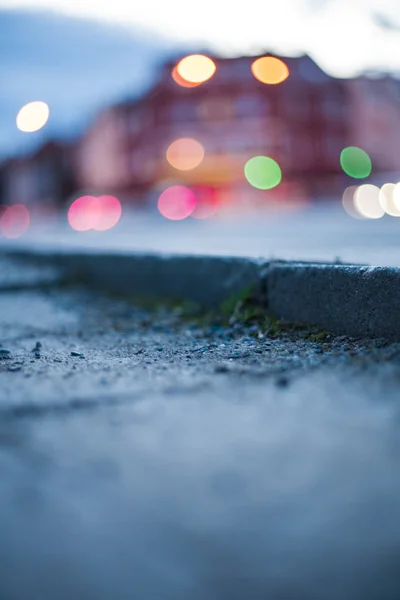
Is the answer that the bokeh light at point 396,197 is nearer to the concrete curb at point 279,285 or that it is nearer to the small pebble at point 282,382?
the concrete curb at point 279,285

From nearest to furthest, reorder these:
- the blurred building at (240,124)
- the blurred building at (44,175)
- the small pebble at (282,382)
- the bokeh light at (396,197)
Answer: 1. the small pebble at (282,382)
2. the bokeh light at (396,197)
3. the blurred building at (240,124)
4. the blurred building at (44,175)

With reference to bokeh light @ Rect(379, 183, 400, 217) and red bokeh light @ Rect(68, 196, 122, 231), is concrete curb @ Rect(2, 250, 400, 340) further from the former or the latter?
red bokeh light @ Rect(68, 196, 122, 231)

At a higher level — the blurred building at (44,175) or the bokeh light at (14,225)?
the blurred building at (44,175)

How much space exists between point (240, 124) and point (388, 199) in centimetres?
2444

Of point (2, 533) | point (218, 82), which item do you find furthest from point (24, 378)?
point (218, 82)

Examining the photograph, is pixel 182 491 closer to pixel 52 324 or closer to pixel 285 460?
pixel 285 460

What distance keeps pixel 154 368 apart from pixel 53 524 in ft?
4.73

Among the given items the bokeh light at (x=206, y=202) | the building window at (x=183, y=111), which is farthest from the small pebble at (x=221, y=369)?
the building window at (x=183, y=111)

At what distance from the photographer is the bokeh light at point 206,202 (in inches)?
878

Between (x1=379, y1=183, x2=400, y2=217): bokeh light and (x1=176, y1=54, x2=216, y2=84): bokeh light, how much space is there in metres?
4.52

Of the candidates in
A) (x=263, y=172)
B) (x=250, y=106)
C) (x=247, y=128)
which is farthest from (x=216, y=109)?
(x=263, y=172)

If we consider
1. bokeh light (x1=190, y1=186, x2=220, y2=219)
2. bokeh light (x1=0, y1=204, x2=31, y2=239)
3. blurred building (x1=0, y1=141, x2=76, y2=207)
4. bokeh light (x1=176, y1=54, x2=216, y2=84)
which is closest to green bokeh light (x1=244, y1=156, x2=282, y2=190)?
bokeh light (x1=190, y1=186, x2=220, y2=219)

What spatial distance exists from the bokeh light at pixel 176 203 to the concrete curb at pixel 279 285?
14.5m

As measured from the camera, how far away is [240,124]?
37844mm
